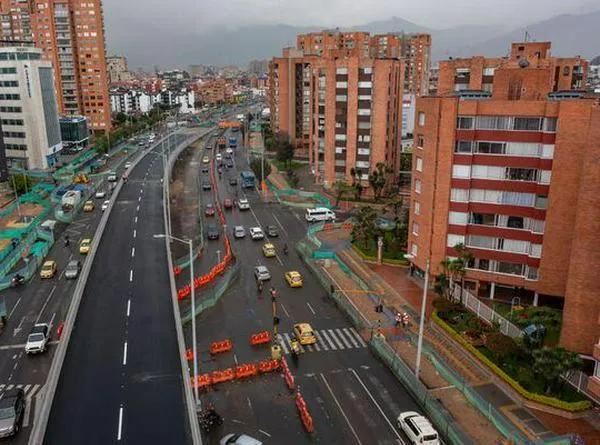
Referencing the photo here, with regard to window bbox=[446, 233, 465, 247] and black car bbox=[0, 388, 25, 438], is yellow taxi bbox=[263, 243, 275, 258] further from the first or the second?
black car bbox=[0, 388, 25, 438]

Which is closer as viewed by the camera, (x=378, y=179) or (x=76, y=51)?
(x=378, y=179)

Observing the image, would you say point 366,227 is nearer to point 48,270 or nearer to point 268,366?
point 268,366

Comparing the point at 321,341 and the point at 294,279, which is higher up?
the point at 294,279

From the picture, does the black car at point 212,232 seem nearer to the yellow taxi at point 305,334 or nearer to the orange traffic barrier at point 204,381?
the yellow taxi at point 305,334

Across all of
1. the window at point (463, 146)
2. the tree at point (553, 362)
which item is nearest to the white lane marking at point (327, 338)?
the tree at point (553, 362)

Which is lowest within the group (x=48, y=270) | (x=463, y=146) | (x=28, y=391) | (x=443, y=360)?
(x=28, y=391)

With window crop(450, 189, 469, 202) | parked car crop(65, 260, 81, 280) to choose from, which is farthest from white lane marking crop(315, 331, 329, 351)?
parked car crop(65, 260, 81, 280)

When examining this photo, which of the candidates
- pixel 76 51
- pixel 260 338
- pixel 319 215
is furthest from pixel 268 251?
pixel 76 51
